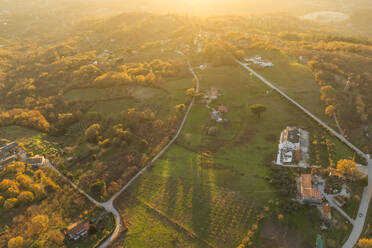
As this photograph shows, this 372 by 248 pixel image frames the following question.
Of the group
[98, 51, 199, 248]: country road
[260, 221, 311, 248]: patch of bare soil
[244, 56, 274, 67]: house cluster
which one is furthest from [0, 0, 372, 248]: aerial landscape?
[244, 56, 274, 67]: house cluster

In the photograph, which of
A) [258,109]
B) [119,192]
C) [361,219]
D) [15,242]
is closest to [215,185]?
[119,192]

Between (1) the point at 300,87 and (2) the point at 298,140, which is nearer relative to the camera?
(2) the point at 298,140

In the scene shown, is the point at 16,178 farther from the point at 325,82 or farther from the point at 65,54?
the point at 65,54

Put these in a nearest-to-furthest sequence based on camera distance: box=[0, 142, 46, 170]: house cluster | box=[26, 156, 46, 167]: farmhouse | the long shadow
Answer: the long shadow < box=[26, 156, 46, 167]: farmhouse < box=[0, 142, 46, 170]: house cluster

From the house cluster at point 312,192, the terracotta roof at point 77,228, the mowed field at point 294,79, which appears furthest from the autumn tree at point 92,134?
the mowed field at point 294,79

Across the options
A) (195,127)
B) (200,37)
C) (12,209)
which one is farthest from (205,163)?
(200,37)

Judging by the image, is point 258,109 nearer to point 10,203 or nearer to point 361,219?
point 361,219

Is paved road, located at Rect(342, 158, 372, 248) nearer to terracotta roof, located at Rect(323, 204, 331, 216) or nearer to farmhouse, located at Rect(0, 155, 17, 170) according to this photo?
terracotta roof, located at Rect(323, 204, 331, 216)
